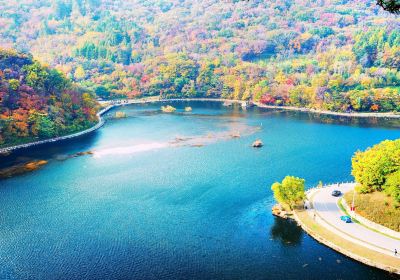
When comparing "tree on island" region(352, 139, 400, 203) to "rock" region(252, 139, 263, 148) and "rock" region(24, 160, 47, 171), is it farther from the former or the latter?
"rock" region(24, 160, 47, 171)

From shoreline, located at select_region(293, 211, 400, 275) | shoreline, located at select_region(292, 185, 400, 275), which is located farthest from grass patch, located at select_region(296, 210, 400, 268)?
shoreline, located at select_region(293, 211, 400, 275)

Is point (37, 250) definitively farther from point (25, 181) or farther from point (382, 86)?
point (382, 86)

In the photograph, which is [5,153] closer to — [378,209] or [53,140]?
[53,140]

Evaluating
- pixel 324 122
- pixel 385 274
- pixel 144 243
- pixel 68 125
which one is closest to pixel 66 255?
pixel 144 243

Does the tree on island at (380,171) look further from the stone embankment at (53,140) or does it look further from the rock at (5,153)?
the stone embankment at (53,140)

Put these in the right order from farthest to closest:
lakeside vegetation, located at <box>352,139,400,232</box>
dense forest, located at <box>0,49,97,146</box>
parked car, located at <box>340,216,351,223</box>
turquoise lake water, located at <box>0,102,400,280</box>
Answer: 1. dense forest, located at <box>0,49,97,146</box>
2. parked car, located at <box>340,216,351,223</box>
3. lakeside vegetation, located at <box>352,139,400,232</box>
4. turquoise lake water, located at <box>0,102,400,280</box>

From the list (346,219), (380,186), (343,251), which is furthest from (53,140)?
(343,251)

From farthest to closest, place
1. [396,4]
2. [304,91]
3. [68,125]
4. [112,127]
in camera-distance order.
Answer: [304,91] < [112,127] < [68,125] < [396,4]

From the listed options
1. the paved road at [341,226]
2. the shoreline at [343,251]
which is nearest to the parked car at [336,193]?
the paved road at [341,226]
